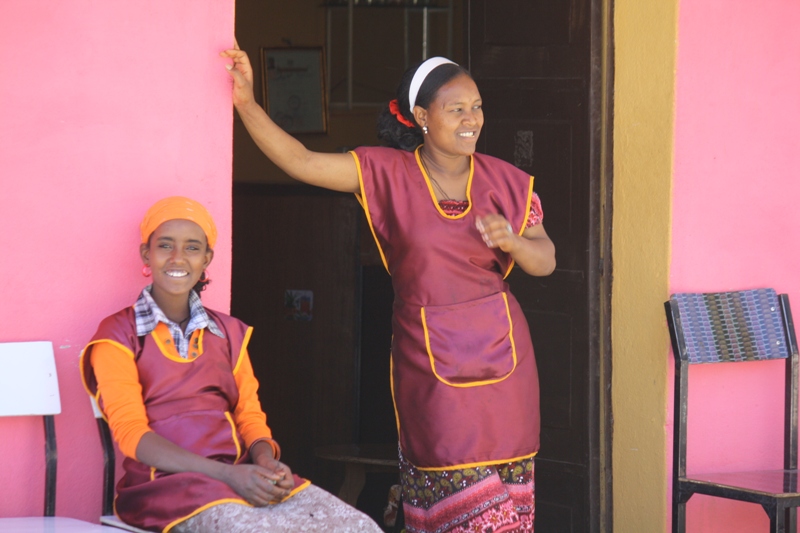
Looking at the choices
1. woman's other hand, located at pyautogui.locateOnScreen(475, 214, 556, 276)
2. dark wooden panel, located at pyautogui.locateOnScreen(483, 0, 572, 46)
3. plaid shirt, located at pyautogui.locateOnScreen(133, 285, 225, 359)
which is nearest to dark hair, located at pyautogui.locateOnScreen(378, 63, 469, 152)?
woman's other hand, located at pyautogui.locateOnScreen(475, 214, 556, 276)

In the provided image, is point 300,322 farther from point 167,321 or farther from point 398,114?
point 167,321

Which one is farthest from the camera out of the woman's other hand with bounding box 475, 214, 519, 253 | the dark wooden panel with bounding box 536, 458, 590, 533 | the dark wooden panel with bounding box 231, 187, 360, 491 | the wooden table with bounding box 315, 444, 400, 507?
the dark wooden panel with bounding box 231, 187, 360, 491

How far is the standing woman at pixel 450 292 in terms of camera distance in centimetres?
300

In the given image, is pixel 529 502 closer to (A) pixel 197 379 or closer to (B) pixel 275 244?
(A) pixel 197 379

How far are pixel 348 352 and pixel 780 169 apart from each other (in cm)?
226

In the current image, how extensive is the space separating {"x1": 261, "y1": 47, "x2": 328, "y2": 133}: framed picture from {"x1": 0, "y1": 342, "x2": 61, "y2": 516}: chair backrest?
4.00 meters

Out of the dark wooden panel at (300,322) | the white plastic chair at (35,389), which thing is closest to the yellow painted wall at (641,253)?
the dark wooden panel at (300,322)

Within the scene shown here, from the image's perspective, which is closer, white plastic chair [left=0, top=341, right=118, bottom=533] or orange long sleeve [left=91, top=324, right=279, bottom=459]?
orange long sleeve [left=91, top=324, right=279, bottom=459]

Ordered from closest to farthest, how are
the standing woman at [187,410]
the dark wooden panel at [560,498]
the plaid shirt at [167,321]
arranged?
the standing woman at [187,410] → the plaid shirt at [167,321] → the dark wooden panel at [560,498]

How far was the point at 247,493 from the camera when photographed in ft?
8.05

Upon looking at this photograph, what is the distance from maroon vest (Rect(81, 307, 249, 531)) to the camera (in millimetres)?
2512

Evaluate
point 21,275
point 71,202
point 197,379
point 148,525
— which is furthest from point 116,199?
point 148,525

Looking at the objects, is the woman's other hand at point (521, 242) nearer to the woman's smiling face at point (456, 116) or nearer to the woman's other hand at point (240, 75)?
the woman's smiling face at point (456, 116)

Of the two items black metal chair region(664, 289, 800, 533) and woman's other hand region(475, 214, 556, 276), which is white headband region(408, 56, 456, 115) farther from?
black metal chair region(664, 289, 800, 533)
